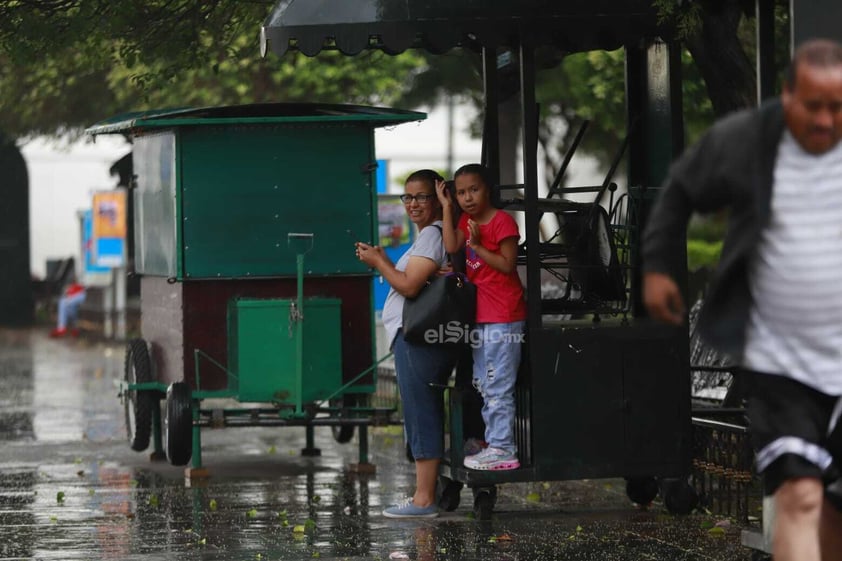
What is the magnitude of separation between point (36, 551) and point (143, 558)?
1.85 ft

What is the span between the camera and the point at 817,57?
4.84 metres

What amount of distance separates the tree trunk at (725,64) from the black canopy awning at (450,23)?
2230 mm

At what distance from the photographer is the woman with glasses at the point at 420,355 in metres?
8.55

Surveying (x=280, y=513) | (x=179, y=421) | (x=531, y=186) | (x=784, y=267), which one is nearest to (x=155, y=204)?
(x=179, y=421)

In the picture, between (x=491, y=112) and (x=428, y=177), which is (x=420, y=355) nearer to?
(x=428, y=177)

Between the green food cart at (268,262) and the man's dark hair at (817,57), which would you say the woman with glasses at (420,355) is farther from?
the man's dark hair at (817,57)

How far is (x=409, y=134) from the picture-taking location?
39438mm

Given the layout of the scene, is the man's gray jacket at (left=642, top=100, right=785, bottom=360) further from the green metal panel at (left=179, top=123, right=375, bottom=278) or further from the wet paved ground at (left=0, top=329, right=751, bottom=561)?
the green metal panel at (left=179, top=123, right=375, bottom=278)

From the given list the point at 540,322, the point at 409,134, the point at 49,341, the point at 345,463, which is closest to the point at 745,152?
the point at 540,322

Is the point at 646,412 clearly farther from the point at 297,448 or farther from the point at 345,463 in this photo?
the point at 297,448

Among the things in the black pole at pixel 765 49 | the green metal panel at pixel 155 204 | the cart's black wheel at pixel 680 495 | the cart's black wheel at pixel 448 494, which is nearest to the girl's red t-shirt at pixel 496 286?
the cart's black wheel at pixel 448 494

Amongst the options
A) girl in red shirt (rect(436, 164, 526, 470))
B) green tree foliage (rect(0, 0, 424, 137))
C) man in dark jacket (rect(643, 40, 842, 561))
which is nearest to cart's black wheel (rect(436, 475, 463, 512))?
girl in red shirt (rect(436, 164, 526, 470))

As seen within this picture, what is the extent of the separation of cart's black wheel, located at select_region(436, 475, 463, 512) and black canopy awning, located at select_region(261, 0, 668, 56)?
224cm

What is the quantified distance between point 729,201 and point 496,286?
343 centimetres
